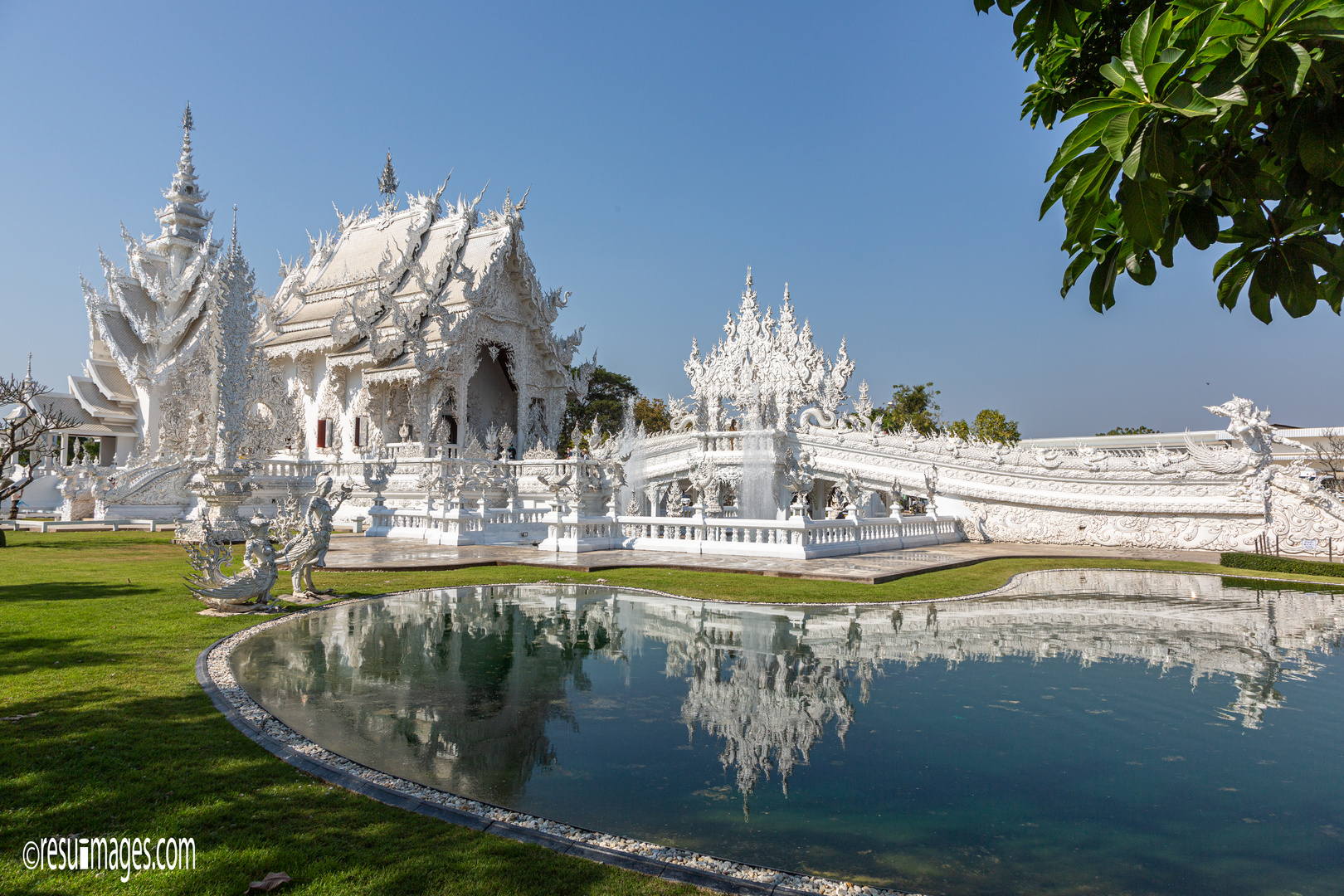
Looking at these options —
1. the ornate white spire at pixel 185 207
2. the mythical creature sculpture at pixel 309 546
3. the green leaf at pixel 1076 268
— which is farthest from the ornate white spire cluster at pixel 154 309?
the green leaf at pixel 1076 268

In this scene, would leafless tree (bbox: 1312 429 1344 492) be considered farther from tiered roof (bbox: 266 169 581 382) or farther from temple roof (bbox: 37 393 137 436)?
temple roof (bbox: 37 393 137 436)

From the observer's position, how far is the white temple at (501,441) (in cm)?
1599

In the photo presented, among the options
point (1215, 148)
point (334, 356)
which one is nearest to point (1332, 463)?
point (1215, 148)

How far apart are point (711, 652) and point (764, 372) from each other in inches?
834

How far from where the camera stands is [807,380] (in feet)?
86.4

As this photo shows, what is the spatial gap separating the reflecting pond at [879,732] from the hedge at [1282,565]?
5120 mm

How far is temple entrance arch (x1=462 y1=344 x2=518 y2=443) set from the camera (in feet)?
88.0

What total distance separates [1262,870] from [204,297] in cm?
3209

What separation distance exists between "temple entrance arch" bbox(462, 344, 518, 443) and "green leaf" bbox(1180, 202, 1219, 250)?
25.4 meters

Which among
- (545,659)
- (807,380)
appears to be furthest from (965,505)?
(545,659)

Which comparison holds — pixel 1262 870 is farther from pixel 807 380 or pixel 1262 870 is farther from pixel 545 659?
pixel 807 380

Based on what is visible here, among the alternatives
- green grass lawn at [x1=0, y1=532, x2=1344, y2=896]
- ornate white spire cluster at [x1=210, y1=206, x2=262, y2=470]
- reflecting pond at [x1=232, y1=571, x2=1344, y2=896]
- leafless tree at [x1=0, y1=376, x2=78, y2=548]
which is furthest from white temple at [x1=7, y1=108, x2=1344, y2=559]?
green grass lawn at [x1=0, y1=532, x2=1344, y2=896]

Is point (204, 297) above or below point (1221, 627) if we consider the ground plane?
above

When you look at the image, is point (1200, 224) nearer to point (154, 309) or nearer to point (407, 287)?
point (407, 287)
